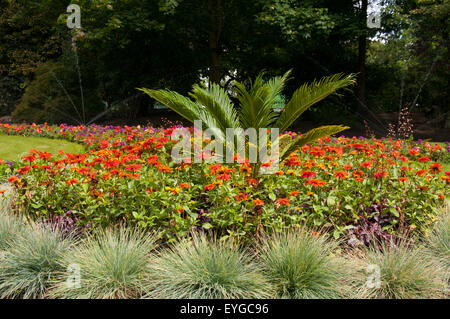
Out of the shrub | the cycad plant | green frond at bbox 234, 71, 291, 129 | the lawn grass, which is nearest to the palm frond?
the cycad plant

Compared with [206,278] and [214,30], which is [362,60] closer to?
[214,30]

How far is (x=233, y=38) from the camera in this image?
14891 mm

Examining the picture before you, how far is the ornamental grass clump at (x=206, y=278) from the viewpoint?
2.65m

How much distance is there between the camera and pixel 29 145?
9031mm

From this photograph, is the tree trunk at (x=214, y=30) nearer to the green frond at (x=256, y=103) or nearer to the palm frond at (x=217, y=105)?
the palm frond at (x=217, y=105)

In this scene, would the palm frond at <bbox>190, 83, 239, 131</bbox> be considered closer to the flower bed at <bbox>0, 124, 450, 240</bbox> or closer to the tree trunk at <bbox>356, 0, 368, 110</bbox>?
the flower bed at <bbox>0, 124, 450, 240</bbox>

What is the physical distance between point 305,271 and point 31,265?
7.33ft

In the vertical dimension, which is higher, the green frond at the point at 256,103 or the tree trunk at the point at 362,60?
the tree trunk at the point at 362,60

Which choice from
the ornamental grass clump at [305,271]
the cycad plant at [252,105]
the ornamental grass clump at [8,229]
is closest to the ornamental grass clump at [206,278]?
the ornamental grass clump at [305,271]

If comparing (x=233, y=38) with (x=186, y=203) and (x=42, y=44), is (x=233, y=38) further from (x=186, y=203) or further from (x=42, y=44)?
(x=186, y=203)

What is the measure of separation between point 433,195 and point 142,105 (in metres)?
14.1

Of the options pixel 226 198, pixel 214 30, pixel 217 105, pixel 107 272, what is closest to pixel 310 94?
pixel 217 105

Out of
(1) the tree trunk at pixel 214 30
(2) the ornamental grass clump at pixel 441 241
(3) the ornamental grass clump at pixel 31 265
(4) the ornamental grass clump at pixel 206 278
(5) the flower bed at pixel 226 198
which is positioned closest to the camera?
(4) the ornamental grass clump at pixel 206 278

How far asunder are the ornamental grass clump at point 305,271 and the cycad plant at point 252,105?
143 cm
